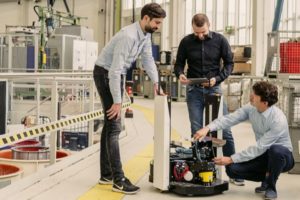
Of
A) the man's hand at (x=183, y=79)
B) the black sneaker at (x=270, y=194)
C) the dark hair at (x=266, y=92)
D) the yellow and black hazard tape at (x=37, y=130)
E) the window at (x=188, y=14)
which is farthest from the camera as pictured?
the window at (x=188, y=14)

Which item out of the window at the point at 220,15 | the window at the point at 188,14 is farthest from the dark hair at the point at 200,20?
the window at the point at 188,14

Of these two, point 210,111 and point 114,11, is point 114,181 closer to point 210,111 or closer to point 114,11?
point 210,111

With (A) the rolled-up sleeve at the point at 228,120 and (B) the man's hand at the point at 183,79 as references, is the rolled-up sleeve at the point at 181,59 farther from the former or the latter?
(A) the rolled-up sleeve at the point at 228,120

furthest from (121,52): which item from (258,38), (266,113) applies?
(258,38)

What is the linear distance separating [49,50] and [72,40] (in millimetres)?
741

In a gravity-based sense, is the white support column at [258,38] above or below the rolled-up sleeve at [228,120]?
above

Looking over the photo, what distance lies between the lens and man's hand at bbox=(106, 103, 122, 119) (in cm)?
392

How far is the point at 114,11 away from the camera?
2300 centimetres

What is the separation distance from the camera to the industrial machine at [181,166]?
12.6ft

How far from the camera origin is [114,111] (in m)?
3.95

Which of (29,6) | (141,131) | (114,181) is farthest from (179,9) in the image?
(114,181)

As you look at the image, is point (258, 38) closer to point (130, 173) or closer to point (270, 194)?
point (130, 173)

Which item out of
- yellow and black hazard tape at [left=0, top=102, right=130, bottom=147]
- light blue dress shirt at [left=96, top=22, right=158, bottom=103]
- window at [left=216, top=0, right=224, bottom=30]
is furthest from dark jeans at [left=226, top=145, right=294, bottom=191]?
window at [left=216, top=0, right=224, bottom=30]

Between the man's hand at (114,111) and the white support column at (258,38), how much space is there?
345 inches
